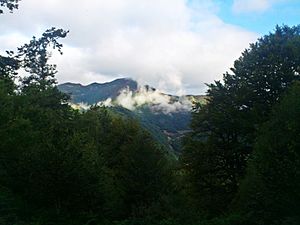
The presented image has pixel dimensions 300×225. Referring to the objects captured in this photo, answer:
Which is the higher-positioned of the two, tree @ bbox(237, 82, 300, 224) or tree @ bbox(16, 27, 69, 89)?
tree @ bbox(16, 27, 69, 89)

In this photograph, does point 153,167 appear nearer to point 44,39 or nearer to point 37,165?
point 37,165

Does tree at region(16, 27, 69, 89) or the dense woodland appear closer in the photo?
the dense woodland

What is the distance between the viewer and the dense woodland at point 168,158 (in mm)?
16547

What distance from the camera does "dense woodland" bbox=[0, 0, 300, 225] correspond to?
54.3 feet

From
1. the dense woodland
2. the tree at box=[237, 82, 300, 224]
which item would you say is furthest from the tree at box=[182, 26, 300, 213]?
the tree at box=[237, 82, 300, 224]

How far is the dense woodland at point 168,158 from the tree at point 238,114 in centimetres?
7

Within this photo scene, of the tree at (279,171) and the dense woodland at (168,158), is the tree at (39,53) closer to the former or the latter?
the dense woodland at (168,158)

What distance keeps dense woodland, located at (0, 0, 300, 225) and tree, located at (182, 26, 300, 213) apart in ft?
0.21

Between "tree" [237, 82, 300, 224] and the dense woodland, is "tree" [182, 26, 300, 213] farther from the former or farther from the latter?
"tree" [237, 82, 300, 224]

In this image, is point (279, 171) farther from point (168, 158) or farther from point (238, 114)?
point (168, 158)

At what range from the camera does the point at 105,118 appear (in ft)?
139

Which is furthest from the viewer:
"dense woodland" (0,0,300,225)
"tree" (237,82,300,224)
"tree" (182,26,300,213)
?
"tree" (182,26,300,213)

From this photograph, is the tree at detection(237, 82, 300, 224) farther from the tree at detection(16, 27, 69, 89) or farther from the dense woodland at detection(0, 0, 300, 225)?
the tree at detection(16, 27, 69, 89)

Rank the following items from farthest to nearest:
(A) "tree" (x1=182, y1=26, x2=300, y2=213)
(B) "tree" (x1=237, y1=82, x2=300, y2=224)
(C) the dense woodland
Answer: (A) "tree" (x1=182, y1=26, x2=300, y2=213) → (C) the dense woodland → (B) "tree" (x1=237, y1=82, x2=300, y2=224)
